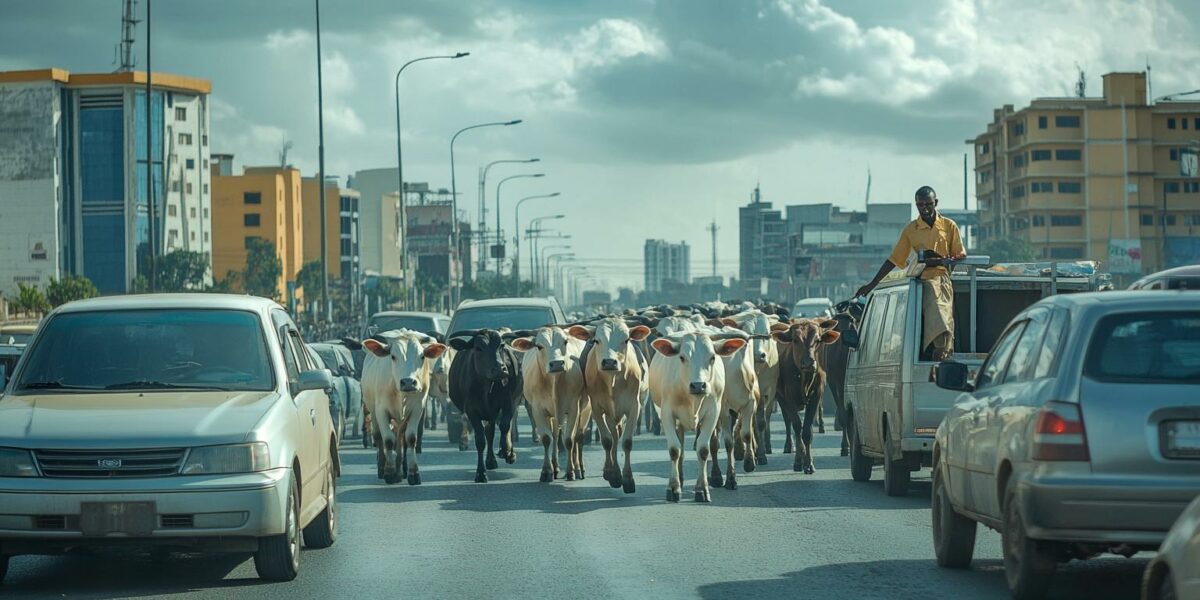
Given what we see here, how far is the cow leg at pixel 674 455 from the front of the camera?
54.4 feet

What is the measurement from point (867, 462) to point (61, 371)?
9.32 metres

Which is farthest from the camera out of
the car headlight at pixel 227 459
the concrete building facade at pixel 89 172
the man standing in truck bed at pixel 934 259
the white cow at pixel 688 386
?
the concrete building facade at pixel 89 172

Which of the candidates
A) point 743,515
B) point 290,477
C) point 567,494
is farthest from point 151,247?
point 290,477

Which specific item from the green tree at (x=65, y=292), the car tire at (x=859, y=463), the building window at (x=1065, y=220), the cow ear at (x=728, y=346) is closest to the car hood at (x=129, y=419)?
the cow ear at (x=728, y=346)

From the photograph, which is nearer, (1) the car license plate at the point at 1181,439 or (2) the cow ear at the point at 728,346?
(1) the car license plate at the point at 1181,439

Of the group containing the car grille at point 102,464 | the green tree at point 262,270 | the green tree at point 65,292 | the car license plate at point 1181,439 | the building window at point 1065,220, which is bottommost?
the car grille at point 102,464

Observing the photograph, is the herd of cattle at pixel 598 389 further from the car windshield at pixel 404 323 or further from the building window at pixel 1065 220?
the building window at pixel 1065 220

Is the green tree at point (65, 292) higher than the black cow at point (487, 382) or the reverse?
higher

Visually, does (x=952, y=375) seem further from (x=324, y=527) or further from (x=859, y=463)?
(x=859, y=463)

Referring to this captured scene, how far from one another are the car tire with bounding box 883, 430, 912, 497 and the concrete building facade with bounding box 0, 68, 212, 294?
369ft

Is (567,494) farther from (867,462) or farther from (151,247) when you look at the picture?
(151,247)

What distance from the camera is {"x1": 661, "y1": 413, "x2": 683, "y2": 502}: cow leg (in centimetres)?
1658

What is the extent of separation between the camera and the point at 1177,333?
913cm

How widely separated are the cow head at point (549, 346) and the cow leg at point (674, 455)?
7.47 ft
